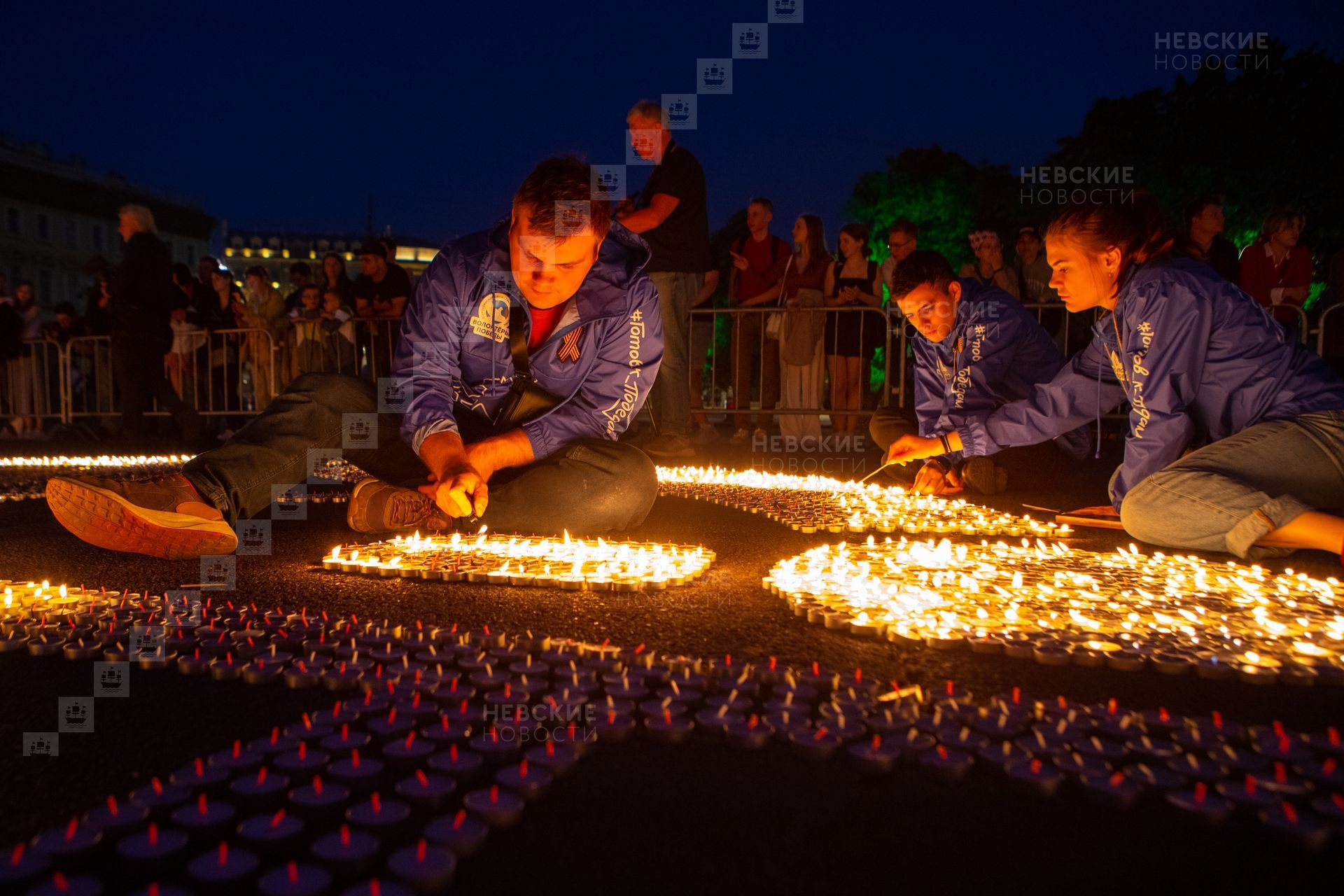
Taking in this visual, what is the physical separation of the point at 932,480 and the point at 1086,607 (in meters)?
2.78

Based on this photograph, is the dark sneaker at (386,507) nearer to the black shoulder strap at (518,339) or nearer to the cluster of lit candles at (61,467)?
the black shoulder strap at (518,339)

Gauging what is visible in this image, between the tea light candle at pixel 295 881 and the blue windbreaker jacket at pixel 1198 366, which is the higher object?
the blue windbreaker jacket at pixel 1198 366

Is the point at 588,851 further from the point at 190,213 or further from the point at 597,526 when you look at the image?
the point at 190,213

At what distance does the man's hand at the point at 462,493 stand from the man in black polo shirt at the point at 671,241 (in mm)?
3946

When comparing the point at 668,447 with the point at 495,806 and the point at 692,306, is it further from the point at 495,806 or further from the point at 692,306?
the point at 495,806

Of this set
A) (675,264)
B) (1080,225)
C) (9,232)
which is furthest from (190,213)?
(1080,225)

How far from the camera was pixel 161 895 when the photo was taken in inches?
49.1

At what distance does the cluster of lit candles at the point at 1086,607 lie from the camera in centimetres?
239

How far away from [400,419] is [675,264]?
410 cm

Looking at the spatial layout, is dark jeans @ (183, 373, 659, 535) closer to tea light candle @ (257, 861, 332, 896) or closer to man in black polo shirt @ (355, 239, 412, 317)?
tea light candle @ (257, 861, 332, 896)

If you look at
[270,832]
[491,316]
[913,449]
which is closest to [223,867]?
[270,832]

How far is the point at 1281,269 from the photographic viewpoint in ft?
26.8

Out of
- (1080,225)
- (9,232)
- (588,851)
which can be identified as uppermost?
(9,232)

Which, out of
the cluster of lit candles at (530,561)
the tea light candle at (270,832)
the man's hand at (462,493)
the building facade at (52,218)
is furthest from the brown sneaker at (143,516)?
the building facade at (52,218)
